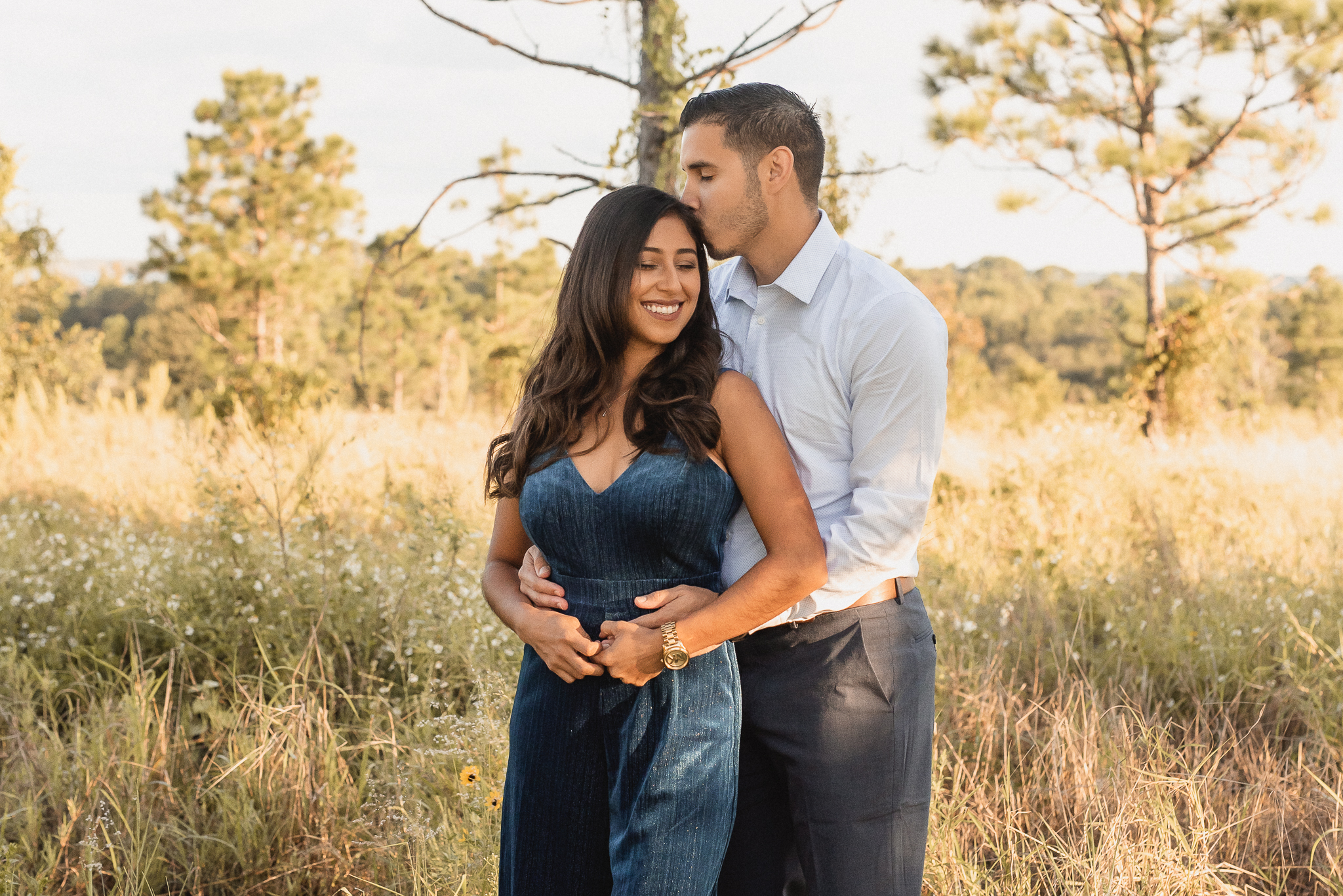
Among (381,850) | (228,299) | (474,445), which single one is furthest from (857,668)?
(228,299)

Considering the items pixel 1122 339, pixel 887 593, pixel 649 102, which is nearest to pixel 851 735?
pixel 887 593

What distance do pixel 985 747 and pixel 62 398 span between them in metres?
9.82

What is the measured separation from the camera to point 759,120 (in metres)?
2.17

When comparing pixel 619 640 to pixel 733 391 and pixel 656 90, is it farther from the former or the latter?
pixel 656 90

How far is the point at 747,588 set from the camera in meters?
1.89

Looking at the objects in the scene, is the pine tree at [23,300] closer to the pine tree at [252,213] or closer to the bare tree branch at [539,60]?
the pine tree at [252,213]

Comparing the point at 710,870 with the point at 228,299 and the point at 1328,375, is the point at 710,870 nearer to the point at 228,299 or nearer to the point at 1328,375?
the point at 228,299

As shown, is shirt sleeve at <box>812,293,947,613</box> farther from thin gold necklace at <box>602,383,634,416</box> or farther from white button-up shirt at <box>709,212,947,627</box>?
thin gold necklace at <box>602,383,634,416</box>

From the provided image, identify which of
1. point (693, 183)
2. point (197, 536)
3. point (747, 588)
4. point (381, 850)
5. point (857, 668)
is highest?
point (693, 183)

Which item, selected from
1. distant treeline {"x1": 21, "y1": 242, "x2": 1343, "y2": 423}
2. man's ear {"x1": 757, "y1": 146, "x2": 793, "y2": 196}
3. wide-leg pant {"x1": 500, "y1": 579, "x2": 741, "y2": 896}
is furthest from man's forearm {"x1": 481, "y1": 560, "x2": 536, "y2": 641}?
distant treeline {"x1": 21, "y1": 242, "x2": 1343, "y2": 423}

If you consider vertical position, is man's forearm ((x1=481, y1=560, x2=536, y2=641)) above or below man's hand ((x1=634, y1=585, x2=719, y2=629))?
below

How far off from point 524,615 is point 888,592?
0.79 m

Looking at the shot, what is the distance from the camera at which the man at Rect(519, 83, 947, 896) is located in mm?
2010

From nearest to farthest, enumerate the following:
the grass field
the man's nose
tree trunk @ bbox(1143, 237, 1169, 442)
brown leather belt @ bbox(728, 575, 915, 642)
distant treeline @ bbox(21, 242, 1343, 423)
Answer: brown leather belt @ bbox(728, 575, 915, 642) → the man's nose → the grass field → tree trunk @ bbox(1143, 237, 1169, 442) → distant treeline @ bbox(21, 242, 1343, 423)
